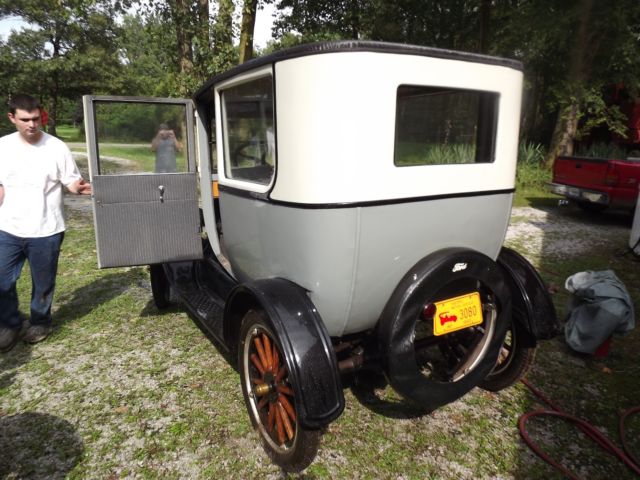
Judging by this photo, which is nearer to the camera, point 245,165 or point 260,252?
point 260,252

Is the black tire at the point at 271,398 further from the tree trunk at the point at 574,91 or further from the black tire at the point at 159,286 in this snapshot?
the tree trunk at the point at 574,91

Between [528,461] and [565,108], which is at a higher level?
[565,108]

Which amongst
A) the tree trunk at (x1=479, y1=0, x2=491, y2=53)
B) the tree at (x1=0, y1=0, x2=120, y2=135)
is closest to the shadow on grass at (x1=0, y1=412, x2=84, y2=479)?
the tree trunk at (x1=479, y1=0, x2=491, y2=53)

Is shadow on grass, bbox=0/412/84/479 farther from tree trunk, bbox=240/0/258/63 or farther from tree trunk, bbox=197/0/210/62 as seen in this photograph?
tree trunk, bbox=240/0/258/63

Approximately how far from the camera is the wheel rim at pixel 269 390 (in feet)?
7.27

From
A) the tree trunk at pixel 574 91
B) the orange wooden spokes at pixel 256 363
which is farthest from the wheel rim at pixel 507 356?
the tree trunk at pixel 574 91

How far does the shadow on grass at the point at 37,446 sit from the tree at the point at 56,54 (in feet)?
86.5

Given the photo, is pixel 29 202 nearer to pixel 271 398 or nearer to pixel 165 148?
pixel 165 148

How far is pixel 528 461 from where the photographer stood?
92.4 inches

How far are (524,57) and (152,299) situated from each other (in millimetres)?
12491

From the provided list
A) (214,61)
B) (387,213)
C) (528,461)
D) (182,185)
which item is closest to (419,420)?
(528,461)

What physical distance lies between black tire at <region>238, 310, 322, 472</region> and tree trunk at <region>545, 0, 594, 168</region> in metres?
8.05

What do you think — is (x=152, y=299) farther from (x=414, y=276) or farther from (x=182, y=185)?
(x=414, y=276)

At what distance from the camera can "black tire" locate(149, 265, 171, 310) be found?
4023 millimetres
